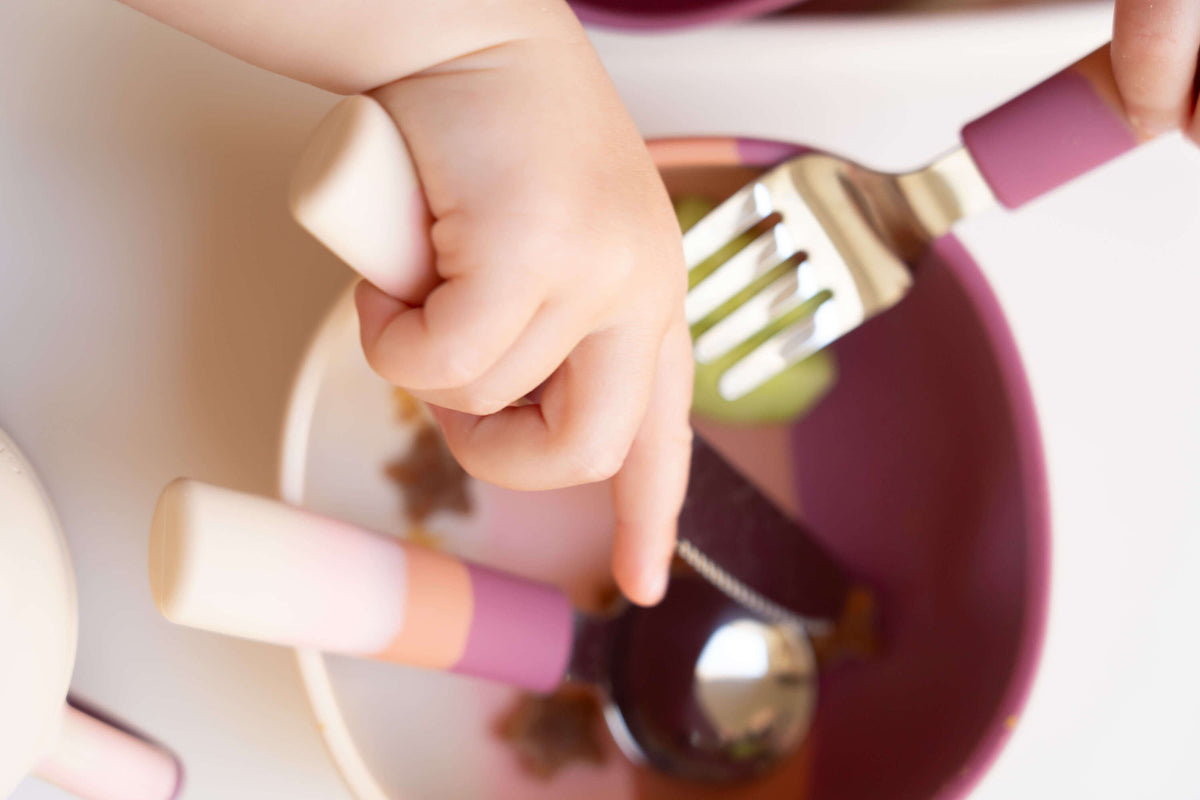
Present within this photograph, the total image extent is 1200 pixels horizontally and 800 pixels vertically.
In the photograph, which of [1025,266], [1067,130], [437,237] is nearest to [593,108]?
[437,237]

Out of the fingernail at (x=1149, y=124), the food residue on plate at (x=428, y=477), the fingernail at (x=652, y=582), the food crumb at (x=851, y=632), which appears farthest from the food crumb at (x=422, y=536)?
the fingernail at (x=1149, y=124)

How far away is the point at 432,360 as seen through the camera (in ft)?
0.94

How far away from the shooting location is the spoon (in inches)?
11.4

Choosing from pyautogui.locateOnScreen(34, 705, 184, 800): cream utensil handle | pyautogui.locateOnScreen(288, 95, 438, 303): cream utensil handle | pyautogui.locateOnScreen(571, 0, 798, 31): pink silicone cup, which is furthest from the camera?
pyautogui.locateOnScreen(571, 0, 798, 31): pink silicone cup

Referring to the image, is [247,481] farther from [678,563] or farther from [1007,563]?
[1007,563]

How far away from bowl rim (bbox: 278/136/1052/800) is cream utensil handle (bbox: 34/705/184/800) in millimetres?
93

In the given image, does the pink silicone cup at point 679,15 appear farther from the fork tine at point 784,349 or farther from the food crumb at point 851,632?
the food crumb at point 851,632

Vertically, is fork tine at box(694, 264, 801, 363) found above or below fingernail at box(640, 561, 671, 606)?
above

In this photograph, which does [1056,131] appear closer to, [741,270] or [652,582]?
[741,270]

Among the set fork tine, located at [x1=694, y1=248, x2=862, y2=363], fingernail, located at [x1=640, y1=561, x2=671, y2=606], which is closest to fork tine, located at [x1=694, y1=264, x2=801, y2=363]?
fork tine, located at [x1=694, y1=248, x2=862, y2=363]

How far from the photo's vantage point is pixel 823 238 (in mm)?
404

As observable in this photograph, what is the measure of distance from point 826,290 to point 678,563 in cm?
18

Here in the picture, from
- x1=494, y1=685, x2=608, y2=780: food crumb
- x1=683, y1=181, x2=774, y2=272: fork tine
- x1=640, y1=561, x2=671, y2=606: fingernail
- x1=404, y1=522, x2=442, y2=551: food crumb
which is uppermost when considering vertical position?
x1=683, y1=181, x2=774, y2=272: fork tine

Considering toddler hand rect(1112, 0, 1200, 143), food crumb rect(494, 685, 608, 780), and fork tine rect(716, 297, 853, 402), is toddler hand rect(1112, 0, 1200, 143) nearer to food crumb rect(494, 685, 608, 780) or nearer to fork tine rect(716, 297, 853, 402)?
fork tine rect(716, 297, 853, 402)
